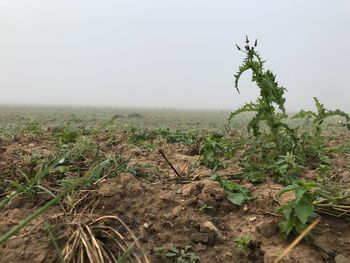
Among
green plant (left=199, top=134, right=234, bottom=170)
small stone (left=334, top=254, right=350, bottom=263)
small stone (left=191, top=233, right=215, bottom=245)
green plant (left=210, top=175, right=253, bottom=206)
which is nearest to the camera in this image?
small stone (left=334, top=254, right=350, bottom=263)

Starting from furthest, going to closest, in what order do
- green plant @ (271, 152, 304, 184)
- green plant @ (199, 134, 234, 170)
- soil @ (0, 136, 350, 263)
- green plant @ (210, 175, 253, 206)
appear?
green plant @ (199, 134, 234, 170) → green plant @ (271, 152, 304, 184) → green plant @ (210, 175, 253, 206) → soil @ (0, 136, 350, 263)

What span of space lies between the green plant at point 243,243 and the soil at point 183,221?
0.01 m

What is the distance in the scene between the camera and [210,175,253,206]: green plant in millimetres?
2721

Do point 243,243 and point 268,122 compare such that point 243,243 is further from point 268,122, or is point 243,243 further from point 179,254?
point 268,122

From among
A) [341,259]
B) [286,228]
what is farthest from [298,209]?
[341,259]

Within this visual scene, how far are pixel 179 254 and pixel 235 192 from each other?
729 mm

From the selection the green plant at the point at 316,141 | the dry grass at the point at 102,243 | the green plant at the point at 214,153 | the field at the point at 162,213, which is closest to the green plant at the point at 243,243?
the field at the point at 162,213

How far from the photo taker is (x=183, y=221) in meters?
2.52

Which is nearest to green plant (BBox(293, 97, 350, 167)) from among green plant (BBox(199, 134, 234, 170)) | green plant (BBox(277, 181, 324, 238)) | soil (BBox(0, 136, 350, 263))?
green plant (BBox(199, 134, 234, 170))

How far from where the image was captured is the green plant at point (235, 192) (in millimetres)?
2721

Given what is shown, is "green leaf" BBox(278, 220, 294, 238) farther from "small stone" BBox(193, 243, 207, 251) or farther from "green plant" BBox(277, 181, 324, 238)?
"small stone" BBox(193, 243, 207, 251)

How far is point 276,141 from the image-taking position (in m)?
3.42

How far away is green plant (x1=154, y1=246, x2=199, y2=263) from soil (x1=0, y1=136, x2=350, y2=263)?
3 cm

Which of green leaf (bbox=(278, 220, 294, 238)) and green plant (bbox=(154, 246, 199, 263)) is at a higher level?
green leaf (bbox=(278, 220, 294, 238))
